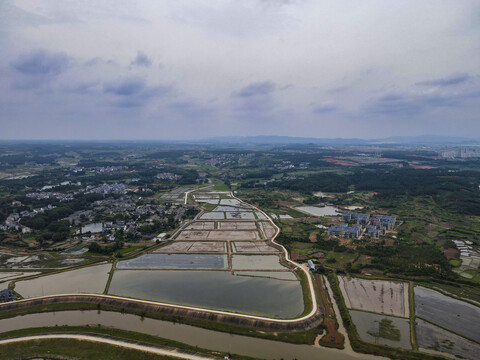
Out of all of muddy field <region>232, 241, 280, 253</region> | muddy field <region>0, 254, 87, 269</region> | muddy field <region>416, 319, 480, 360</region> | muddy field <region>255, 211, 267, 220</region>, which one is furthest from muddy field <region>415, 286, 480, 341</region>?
muddy field <region>0, 254, 87, 269</region>

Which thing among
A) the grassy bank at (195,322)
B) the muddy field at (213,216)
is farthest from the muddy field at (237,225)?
the grassy bank at (195,322)

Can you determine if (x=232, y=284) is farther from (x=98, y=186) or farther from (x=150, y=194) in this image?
(x=98, y=186)

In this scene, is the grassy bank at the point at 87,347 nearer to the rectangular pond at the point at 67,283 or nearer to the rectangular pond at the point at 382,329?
the rectangular pond at the point at 67,283

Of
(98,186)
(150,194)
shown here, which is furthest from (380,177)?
(98,186)

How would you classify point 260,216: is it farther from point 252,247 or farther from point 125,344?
point 125,344

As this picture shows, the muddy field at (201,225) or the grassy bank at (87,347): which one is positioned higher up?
the muddy field at (201,225)

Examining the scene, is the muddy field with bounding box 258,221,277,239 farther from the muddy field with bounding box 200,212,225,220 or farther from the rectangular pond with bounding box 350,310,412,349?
the rectangular pond with bounding box 350,310,412,349
